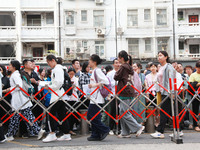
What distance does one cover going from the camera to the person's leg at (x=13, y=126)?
648 centimetres

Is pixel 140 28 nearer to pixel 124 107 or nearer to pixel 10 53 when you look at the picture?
pixel 10 53

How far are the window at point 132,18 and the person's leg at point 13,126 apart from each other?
2147 cm

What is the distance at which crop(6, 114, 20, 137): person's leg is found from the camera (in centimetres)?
648

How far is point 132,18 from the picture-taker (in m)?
26.7

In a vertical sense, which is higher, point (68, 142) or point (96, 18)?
point (96, 18)

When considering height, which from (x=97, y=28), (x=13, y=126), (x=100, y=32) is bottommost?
(x=13, y=126)

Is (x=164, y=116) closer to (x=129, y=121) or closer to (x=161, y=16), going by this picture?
(x=129, y=121)

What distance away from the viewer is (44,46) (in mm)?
26719

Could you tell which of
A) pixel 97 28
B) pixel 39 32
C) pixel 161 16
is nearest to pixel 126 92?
pixel 97 28

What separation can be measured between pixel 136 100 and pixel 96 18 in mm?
20501

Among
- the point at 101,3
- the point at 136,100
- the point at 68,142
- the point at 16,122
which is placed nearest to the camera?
the point at 68,142

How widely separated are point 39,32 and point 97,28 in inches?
224

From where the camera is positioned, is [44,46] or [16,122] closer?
[16,122]

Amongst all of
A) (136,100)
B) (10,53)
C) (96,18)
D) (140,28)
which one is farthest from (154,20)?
(136,100)
